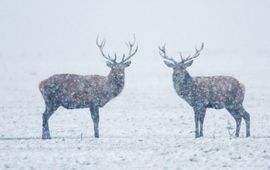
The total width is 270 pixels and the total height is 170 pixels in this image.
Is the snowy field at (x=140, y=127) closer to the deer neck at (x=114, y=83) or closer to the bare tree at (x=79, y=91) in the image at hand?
the bare tree at (x=79, y=91)

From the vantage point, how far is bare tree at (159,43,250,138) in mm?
18969

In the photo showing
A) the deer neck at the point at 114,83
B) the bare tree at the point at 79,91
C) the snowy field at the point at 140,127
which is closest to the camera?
the snowy field at the point at 140,127

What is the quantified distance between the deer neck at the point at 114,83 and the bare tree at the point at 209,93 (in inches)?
57.2

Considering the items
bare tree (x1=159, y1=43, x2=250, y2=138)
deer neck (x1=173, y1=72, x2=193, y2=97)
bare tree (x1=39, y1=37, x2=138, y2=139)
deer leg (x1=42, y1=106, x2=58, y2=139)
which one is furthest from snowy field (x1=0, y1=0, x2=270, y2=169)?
deer neck (x1=173, y1=72, x2=193, y2=97)

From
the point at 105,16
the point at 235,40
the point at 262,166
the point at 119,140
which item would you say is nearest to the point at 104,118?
the point at 119,140

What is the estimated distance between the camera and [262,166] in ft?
46.9

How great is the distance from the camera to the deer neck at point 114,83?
19422 millimetres

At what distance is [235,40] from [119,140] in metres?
97.2

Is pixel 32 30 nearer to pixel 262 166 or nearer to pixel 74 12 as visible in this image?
pixel 74 12

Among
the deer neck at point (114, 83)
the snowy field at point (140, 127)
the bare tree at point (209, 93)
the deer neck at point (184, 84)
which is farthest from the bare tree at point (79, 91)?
the bare tree at point (209, 93)

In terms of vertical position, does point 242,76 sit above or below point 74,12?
below

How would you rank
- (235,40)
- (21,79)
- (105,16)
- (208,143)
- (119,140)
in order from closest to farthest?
(208,143) < (119,140) < (21,79) < (235,40) < (105,16)

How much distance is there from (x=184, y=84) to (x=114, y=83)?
6.24ft

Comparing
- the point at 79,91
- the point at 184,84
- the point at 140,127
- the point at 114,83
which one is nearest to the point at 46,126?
the point at 79,91
